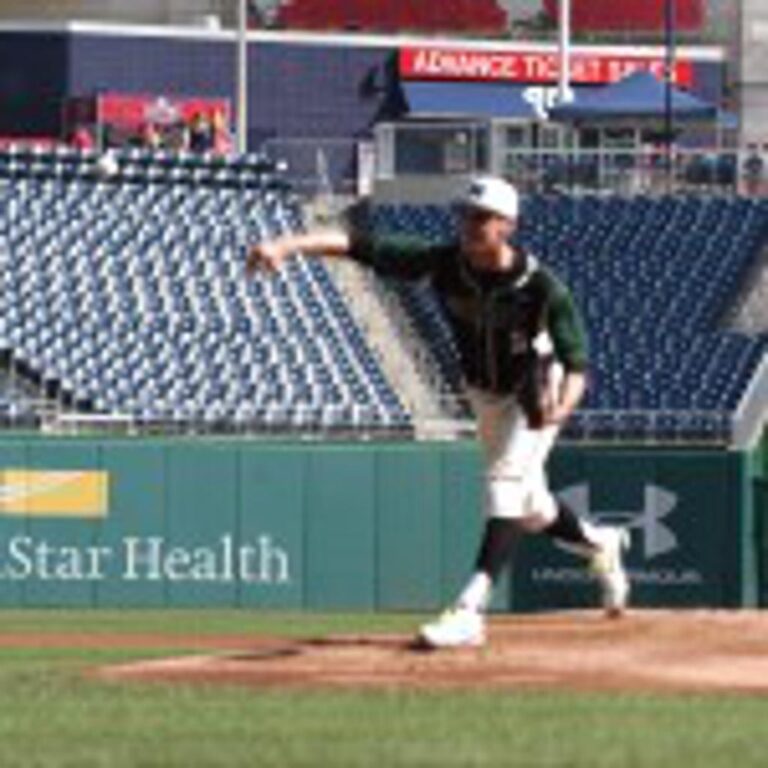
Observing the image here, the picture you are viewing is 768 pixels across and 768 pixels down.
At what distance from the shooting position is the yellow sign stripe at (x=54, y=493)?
27.2m

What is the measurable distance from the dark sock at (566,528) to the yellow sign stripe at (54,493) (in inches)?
569

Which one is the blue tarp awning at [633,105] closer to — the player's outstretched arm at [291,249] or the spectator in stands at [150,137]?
the spectator in stands at [150,137]

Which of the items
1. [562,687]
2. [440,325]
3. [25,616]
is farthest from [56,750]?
[440,325]

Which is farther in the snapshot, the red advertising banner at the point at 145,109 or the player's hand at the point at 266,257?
the red advertising banner at the point at 145,109

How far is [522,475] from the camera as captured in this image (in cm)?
1234

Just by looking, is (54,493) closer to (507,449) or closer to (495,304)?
(507,449)

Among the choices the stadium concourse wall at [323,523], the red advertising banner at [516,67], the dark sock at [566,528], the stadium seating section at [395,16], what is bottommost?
the stadium concourse wall at [323,523]

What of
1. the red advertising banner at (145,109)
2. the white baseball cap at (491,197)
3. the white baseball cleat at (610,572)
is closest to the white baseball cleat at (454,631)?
the white baseball cleat at (610,572)

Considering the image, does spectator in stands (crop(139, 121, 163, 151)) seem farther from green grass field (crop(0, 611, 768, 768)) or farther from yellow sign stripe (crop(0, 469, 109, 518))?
green grass field (crop(0, 611, 768, 768))

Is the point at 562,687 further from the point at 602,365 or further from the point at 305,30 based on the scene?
the point at 305,30

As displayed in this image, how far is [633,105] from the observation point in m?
37.8

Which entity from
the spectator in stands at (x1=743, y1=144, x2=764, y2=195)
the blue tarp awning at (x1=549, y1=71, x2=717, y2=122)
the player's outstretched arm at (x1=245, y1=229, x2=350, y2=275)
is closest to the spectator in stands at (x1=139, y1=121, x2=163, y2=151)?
the blue tarp awning at (x1=549, y1=71, x2=717, y2=122)

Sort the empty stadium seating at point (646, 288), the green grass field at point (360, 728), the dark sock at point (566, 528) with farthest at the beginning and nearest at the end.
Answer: the empty stadium seating at point (646, 288)
the dark sock at point (566, 528)
the green grass field at point (360, 728)

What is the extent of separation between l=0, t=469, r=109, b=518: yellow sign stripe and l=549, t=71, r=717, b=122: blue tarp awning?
36.4 feet
